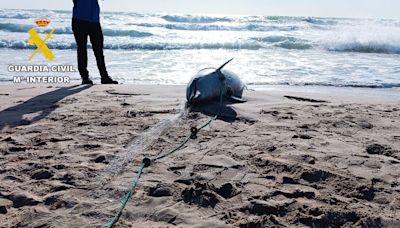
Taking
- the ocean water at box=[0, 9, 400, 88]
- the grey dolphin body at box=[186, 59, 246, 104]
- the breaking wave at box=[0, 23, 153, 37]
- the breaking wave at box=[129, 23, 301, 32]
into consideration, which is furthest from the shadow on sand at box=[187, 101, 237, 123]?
the breaking wave at box=[129, 23, 301, 32]

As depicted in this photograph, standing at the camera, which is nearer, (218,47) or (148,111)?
(148,111)

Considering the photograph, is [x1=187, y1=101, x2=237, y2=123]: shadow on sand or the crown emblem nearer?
[x1=187, y1=101, x2=237, y2=123]: shadow on sand

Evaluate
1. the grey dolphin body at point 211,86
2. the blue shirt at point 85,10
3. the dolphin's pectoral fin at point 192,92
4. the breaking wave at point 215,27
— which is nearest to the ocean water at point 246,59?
the blue shirt at point 85,10

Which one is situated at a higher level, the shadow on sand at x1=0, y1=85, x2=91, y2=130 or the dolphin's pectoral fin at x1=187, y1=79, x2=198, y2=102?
the dolphin's pectoral fin at x1=187, y1=79, x2=198, y2=102

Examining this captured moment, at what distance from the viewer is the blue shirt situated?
601 cm

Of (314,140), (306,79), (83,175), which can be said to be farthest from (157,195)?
(306,79)

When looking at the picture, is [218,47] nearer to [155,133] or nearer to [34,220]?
[155,133]

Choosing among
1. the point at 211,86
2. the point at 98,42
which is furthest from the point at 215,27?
the point at 211,86

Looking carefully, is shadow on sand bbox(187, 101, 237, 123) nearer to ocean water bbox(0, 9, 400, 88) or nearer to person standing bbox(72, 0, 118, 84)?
person standing bbox(72, 0, 118, 84)

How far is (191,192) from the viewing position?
2436 millimetres

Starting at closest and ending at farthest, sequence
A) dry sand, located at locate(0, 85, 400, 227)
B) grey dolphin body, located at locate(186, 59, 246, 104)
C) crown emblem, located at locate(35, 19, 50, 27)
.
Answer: dry sand, located at locate(0, 85, 400, 227)
grey dolphin body, located at locate(186, 59, 246, 104)
crown emblem, located at locate(35, 19, 50, 27)

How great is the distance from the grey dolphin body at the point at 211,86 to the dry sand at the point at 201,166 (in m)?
0.24

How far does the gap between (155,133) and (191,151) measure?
58 centimetres

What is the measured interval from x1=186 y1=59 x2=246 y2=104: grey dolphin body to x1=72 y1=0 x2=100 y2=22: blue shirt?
2442 millimetres
